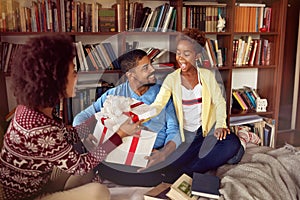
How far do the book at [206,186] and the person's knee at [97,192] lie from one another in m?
0.31

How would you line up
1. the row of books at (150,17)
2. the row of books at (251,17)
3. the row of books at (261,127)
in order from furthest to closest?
the row of books at (261,127) → the row of books at (251,17) → the row of books at (150,17)

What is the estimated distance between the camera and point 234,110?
6.64 ft

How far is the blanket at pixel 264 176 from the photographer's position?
1.09m

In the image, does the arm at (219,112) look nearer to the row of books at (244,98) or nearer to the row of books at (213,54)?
the row of books at (213,54)

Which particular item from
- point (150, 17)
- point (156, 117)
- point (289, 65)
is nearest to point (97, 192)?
point (156, 117)

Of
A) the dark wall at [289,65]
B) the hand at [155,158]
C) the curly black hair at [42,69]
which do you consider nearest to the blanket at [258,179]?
the hand at [155,158]

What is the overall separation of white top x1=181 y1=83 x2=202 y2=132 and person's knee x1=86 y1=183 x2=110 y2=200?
540mm

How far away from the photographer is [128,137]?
1120 millimetres

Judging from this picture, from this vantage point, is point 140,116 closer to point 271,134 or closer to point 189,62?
point 189,62

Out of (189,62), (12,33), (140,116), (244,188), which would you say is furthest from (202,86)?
(12,33)

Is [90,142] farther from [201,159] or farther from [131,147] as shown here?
[201,159]

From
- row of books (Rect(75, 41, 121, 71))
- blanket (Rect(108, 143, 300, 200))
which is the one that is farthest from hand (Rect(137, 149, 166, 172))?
row of books (Rect(75, 41, 121, 71))

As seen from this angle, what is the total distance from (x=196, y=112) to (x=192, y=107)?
33mm

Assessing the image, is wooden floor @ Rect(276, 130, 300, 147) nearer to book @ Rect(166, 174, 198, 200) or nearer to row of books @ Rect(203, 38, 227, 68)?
row of books @ Rect(203, 38, 227, 68)
